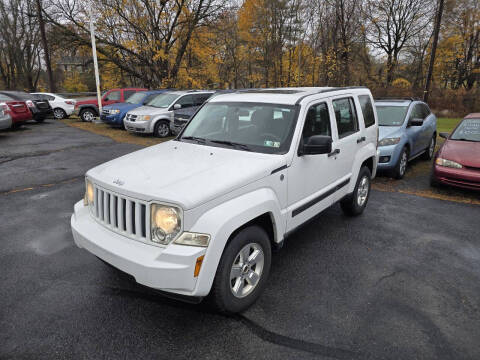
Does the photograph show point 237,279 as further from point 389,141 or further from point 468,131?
point 468,131

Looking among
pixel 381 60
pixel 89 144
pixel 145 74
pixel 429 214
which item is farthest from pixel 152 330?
pixel 381 60

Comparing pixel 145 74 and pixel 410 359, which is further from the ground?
pixel 145 74

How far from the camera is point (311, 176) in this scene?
376 cm

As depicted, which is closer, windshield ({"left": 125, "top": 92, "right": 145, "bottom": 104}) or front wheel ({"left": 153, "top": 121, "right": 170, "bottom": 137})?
front wheel ({"left": 153, "top": 121, "right": 170, "bottom": 137})

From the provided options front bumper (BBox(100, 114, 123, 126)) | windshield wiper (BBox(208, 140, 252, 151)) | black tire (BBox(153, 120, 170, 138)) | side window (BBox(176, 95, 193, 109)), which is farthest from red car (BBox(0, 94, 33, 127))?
windshield wiper (BBox(208, 140, 252, 151))

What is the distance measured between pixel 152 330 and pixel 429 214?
486 centimetres

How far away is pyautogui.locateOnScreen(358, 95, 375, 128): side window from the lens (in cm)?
513

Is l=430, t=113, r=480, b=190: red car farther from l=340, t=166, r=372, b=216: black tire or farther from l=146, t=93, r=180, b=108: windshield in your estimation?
l=146, t=93, r=180, b=108: windshield

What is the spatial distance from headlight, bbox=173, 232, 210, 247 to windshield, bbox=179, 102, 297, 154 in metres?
1.30

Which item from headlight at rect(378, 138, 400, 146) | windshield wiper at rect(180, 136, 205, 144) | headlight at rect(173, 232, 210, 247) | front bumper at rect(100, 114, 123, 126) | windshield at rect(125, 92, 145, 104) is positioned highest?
windshield at rect(125, 92, 145, 104)

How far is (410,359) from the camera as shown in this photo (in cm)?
251

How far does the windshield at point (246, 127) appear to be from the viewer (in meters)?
3.53

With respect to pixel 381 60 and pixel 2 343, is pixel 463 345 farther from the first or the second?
pixel 381 60

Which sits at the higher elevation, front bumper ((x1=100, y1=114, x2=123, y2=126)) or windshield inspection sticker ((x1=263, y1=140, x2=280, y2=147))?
windshield inspection sticker ((x1=263, y1=140, x2=280, y2=147))
